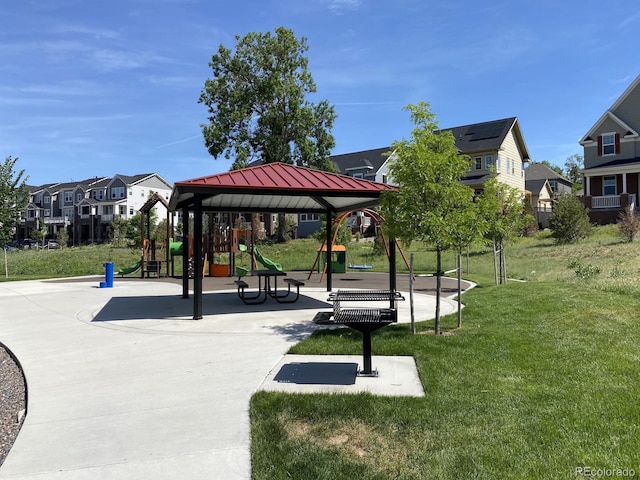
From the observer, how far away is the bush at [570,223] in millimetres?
25672

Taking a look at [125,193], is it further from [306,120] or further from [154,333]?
[154,333]

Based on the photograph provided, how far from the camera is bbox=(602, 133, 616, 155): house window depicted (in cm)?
3219

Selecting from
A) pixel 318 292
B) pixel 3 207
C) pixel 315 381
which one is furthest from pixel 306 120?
pixel 315 381

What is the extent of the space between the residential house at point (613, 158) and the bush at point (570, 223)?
5353 millimetres

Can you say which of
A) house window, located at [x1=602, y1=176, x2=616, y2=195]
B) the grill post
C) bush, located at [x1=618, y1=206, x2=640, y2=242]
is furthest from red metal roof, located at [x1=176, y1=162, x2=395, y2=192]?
house window, located at [x1=602, y1=176, x2=616, y2=195]


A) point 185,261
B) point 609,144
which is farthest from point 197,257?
point 609,144

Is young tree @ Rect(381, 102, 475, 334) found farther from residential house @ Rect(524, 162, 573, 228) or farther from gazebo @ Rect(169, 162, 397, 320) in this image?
residential house @ Rect(524, 162, 573, 228)

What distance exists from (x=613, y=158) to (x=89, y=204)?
6580 centimetres

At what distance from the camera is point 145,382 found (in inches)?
235

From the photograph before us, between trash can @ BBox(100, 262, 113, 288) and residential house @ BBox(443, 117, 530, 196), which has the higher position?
residential house @ BBox(443, 117, 530, 196)

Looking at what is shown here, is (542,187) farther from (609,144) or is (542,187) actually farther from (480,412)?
(480,412)

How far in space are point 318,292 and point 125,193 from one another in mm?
60532

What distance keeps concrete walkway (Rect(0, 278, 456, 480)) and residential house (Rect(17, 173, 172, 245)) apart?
2317 inches

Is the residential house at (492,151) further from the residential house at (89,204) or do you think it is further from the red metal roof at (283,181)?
the residential house at (89,204)
